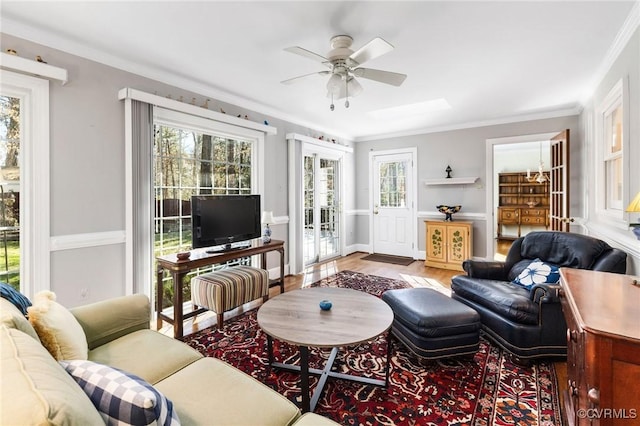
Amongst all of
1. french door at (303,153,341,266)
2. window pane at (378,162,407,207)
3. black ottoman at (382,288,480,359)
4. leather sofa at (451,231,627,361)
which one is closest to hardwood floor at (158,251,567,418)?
french door at (303,153,341,266)

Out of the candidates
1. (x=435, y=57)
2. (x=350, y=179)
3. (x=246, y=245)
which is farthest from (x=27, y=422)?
(x=350, y=179)

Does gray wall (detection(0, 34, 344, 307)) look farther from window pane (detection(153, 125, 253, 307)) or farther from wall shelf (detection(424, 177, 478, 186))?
wall shelf (detection(424, 177, 478, 186))

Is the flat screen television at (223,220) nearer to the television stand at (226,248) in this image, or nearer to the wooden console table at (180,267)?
the television stand at (226,248)

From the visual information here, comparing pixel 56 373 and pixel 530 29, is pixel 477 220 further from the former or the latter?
pixel 56 373

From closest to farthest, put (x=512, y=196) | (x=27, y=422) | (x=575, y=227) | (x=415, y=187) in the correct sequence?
(x=27, y=422), (x=575, y=227), (x=415, y=187), (x=512, y=196)

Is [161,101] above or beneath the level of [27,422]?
above

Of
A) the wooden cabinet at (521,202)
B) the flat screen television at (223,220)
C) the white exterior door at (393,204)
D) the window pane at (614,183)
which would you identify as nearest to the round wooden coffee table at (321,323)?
the flat screen television at (223,220)

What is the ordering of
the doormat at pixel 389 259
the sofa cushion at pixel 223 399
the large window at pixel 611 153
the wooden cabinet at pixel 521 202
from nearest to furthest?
the sofa cushion at pixel 223 399
the large window at pixel 611 153
the doormat at pixel 389 259
the wooden cabinet at pixel 521 202

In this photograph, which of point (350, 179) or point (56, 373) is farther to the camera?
point (350, 179)

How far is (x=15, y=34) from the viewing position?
2254 mm

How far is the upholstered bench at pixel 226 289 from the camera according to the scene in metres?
2.81

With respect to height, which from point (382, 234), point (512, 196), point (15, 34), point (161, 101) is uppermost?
point (15, 34)

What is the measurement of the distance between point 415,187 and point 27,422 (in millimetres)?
5927

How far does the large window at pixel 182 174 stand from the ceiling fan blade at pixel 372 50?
2035 millimetres
